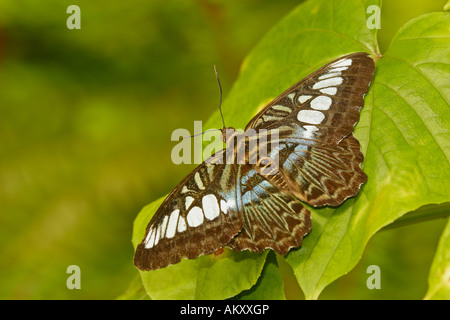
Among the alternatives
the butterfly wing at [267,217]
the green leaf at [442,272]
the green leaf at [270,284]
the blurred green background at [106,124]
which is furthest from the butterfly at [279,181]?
the blurred green background at [106,124]

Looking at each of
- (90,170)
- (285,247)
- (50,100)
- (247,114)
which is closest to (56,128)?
(50,100)

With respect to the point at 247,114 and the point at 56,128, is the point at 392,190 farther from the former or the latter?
the point at 56,128

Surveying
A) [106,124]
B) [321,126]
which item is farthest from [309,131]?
[106,124]

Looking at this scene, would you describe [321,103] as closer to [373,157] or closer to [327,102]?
[327,102]

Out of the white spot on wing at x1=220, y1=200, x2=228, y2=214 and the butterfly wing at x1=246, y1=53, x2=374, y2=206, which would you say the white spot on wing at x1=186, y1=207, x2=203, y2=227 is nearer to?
the white spot on wing at x1=220, y1=200, x2=228, y2=214

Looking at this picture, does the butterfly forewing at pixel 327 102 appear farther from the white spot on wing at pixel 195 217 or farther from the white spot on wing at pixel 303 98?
the white spot on wing at pixel 195 217

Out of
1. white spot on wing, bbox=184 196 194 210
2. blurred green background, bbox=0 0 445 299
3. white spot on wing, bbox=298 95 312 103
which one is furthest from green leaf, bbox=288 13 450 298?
blurred green background, bbox=0 0 445 299
